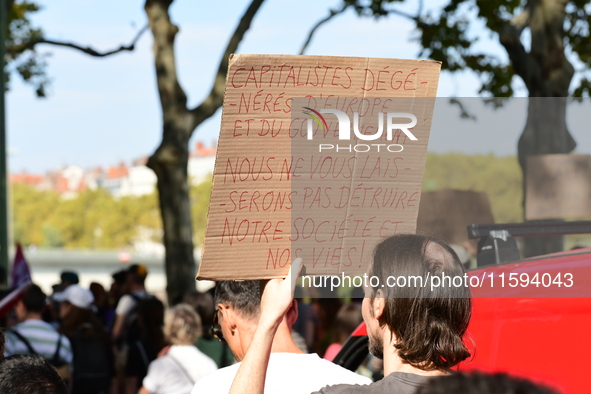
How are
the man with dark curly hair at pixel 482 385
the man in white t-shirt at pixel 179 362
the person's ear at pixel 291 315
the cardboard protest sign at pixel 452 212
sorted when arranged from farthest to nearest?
the man in white t-shirt at pixel 179 362, the person's ear at pixel 291 315, the cardboard protest sign at pixel 452 212, the man with dark curly hair at pixel 482 385

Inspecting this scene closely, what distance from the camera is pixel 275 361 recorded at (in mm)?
2523

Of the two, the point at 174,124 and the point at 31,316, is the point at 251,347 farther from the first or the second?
the point at 174,124

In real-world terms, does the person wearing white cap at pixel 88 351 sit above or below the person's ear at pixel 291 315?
below

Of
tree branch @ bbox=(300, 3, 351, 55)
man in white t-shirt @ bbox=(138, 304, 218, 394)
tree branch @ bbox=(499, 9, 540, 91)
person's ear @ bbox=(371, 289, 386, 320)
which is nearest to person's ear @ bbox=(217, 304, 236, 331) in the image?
person's ear @ bbox=(371, 289, 386, 320)

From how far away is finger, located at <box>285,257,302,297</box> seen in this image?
2.24 meters

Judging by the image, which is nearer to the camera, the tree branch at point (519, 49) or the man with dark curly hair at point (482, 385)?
the man with dark curly hair at point (482, 385)

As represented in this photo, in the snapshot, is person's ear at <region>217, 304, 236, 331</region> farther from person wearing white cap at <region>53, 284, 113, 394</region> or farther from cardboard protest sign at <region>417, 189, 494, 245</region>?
person wearing white cap at <region>53, 284, 113, 394</region>

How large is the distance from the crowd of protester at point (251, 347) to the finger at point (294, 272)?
0.25ft

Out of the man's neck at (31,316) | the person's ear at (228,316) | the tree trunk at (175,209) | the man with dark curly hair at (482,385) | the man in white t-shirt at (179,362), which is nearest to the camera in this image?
the man with dark curly hair at (482,385)

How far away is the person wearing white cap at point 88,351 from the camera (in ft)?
20.8

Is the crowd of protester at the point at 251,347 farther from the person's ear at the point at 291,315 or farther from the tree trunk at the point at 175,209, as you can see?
the tree trunk at the point at 175,209

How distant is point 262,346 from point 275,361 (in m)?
0.48

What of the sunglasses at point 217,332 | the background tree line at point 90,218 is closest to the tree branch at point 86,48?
the sunglasses at point 217,332

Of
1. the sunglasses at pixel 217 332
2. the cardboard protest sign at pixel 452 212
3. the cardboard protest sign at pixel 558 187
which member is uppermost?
the cardboard protest sign at pixel 558 187
